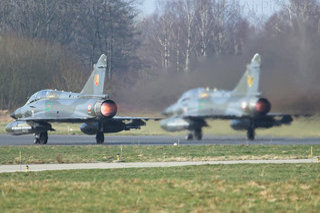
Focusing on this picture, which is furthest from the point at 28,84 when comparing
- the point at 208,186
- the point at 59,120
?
the point at 208,186

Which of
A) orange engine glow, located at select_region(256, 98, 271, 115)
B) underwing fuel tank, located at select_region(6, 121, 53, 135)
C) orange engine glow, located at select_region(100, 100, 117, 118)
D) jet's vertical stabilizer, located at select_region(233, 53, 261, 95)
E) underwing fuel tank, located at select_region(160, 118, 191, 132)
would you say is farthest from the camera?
underwing fuel tank, located at select_region(6, 121, 53, 135)

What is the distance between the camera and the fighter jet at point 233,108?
37438 millimetres

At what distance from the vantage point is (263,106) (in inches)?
1471

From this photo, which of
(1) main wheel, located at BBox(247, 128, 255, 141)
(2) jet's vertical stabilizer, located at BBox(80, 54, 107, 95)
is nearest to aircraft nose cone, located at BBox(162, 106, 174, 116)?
(1) main wheel, located at BBox(247, 128, 255, 141)

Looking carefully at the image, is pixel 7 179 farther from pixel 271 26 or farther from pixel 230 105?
pixel 271 26

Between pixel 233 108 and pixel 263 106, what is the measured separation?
1601 mm

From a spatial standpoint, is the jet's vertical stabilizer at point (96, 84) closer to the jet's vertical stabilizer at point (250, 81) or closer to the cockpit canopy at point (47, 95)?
the cockpit canopy at point (47, 95)

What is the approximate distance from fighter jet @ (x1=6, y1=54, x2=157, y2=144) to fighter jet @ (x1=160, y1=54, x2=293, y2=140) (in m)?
5.66

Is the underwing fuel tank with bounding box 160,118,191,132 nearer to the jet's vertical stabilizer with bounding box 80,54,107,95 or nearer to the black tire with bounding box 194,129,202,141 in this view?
the black tire with bounding box 194,129,202,141

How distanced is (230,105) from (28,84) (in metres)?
33.2

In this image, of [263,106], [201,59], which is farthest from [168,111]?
[263,106]

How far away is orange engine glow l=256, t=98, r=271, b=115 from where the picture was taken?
37156 millimetres

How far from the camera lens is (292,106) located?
38844 mm

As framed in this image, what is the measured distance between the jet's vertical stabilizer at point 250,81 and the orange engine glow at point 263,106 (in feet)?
2.18
